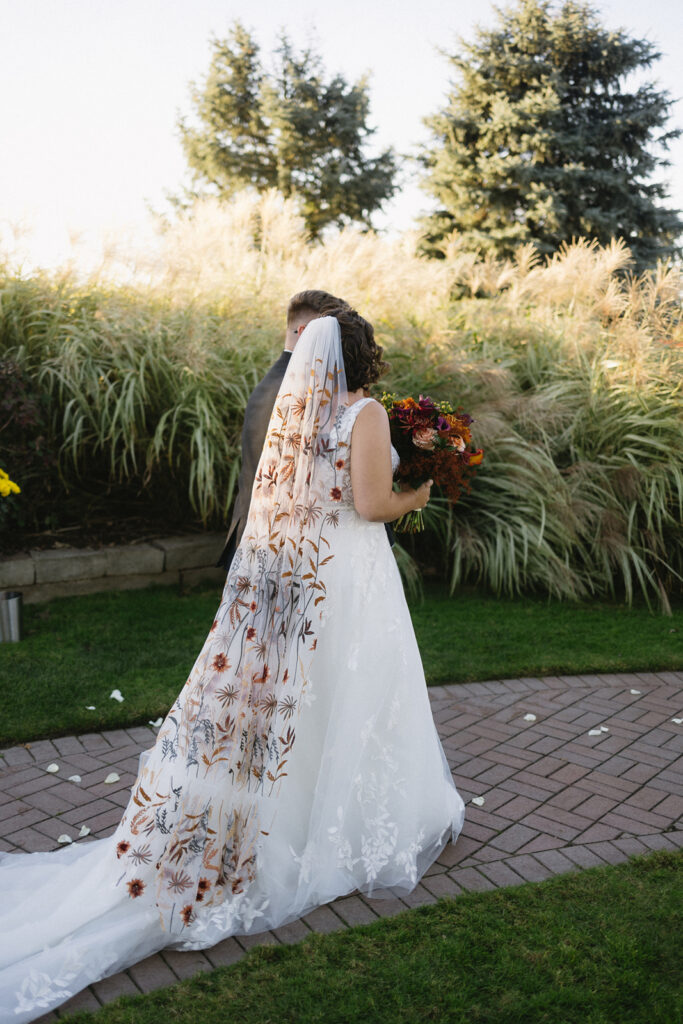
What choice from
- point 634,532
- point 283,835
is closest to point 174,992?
point 283,835

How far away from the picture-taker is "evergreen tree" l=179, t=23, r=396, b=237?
78.9 feet

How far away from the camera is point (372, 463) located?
269 centimetres

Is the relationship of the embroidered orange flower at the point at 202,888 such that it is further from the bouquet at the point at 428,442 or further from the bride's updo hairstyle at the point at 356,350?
the bride's updo hairstyle at the point at 356,350

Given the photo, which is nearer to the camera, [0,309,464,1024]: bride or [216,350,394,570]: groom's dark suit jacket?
[0,309,464,1024]: bride

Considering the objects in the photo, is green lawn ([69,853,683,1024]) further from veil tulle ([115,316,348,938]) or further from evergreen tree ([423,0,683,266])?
evergreen tree ([423,0,683,266])

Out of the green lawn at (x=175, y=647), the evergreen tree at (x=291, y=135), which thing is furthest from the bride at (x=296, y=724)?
the evergreen tree at (x=291, y=135)

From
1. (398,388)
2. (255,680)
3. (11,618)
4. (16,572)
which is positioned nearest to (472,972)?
(255,680)

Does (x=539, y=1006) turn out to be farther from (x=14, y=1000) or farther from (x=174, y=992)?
(x=14, y=1000)

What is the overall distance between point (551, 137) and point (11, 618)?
55.5 feet

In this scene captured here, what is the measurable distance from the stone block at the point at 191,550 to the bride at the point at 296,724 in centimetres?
343

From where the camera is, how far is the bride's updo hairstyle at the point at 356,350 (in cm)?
278

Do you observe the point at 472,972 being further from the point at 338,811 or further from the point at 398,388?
the point at 398,388

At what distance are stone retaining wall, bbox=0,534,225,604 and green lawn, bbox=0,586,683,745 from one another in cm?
12

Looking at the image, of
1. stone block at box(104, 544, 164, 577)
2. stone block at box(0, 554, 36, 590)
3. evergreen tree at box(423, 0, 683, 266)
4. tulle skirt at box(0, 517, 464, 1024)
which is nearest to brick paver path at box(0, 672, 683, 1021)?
tulle skirt at box(0, 517, 464, 1024)
